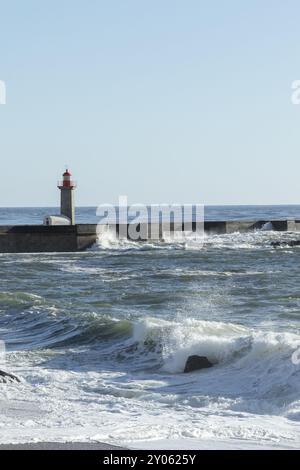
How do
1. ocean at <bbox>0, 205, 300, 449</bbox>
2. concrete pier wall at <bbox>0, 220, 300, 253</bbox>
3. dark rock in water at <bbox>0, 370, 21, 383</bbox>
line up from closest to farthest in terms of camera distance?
ocean at <bbox>0, 205, 300, 449</bbox>
dark rock in water at <bbox>0, 370, 21, 383</bbox>
concrete pier wall at <bbox>0, 220, 300, 253</bbox>

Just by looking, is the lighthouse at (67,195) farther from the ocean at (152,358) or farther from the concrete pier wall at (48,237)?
the ocean at (152,358)

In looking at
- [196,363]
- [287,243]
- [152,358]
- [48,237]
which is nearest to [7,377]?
[196,363]

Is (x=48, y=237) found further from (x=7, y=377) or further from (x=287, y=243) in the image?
(x=7, y=377)

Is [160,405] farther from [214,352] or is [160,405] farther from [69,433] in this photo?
[214,352]

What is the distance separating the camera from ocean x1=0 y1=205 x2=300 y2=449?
6738 mm

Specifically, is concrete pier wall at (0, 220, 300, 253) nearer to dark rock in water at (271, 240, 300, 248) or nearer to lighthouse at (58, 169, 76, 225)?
lighthouse at (58, 169, 76, 225)

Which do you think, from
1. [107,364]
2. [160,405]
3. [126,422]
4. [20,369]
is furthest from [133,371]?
[126,422]

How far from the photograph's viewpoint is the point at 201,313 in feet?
46.4

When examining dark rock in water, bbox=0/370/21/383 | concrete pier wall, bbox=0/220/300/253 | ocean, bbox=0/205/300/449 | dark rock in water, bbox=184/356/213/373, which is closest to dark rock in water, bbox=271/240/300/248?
concrete pier wall, bbox=0/220/300/253

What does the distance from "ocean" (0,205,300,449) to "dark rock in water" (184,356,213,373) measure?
0.10 m

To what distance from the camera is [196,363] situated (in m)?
9.65

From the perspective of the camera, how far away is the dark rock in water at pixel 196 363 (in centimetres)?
953

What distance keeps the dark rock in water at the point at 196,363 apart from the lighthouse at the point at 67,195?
2033 cm
